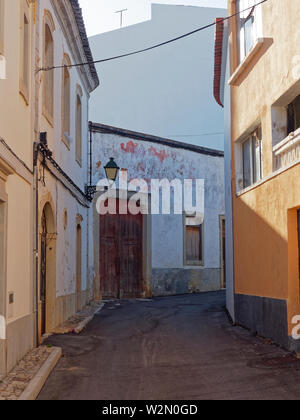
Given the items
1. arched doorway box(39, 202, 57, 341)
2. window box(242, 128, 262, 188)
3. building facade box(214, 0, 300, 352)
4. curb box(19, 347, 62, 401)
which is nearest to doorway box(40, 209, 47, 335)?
arched doorway box(39, 202, 57, 341)

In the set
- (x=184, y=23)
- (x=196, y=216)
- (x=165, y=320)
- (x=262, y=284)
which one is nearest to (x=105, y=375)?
(x=262, y=284)

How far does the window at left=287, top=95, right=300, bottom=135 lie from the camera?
999 centimetres

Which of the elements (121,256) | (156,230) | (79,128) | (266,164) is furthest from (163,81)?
(266,164)

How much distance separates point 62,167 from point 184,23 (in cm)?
1842

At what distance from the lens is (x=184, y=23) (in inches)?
1154

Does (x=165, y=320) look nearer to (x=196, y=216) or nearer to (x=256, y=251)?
(x=256, y=251)

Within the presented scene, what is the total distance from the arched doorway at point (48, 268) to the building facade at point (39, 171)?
2 centimetres

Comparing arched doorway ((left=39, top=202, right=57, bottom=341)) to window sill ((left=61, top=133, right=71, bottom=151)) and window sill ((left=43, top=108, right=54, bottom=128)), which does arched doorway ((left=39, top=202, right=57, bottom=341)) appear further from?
window sill ((left=61, top=133, right=71, bottom=151))

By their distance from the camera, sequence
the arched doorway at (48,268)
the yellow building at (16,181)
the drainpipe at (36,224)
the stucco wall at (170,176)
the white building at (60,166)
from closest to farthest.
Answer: the yellow building at (16,181) < the drainpipe at (36,224) < the white building at (60,166) < the arched doorway at (48,268) < the stucco wall at (170,176)

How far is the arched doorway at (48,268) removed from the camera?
455 inches

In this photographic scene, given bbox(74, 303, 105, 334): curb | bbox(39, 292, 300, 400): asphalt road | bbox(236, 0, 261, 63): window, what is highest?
bbox(236, 0, 261, 63): window

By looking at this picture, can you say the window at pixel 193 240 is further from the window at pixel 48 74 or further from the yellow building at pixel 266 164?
the window at pixel 48 74

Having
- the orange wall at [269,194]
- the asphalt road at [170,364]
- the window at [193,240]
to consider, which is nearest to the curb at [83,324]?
the asphalt road at [170,364]

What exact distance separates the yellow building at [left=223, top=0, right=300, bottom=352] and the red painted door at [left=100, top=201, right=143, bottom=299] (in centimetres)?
759
